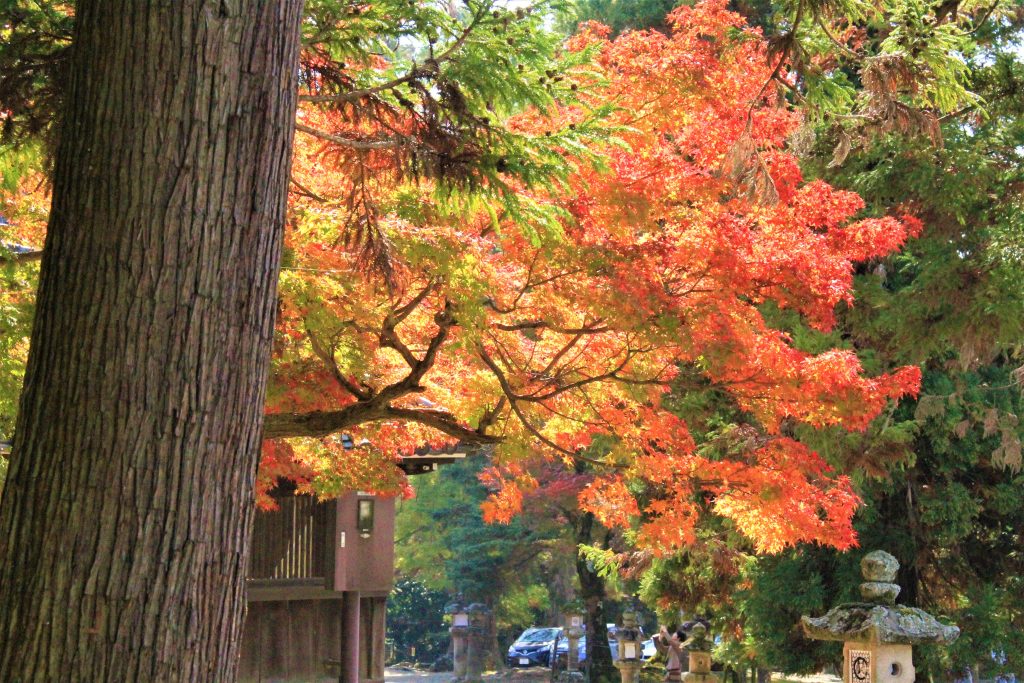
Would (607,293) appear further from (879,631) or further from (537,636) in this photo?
(537,636)

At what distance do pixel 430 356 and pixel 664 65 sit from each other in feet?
9.81

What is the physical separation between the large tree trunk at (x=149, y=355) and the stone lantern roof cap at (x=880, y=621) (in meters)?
7.94

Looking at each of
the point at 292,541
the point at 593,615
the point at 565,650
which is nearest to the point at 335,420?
the point at 292,541

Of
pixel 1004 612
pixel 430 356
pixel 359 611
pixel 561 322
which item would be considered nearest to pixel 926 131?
pixel 561 322

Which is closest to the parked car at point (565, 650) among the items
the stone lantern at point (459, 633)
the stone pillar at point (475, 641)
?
the stone pillar at point (475, 641)

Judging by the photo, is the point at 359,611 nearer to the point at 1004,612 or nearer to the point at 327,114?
the point at 327,114

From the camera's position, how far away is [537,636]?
3538 cm

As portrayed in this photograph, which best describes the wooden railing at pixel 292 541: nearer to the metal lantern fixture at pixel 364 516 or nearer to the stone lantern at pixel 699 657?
the metal lantern fixture at pixel 364 516

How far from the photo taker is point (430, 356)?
8.17 meters

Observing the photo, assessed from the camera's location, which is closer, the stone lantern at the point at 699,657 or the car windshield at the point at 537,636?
the stone lantern at the point at 699,657

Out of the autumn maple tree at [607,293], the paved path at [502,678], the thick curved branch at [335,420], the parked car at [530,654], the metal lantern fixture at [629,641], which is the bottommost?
the paved path at [502,678]

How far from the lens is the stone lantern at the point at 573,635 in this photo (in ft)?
86.9

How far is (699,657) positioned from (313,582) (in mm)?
7909

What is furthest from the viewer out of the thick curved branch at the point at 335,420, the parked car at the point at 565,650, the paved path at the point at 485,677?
the paved path at the point at 485,677
